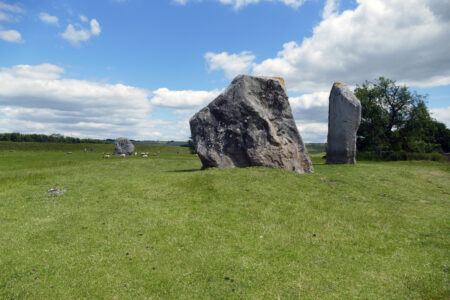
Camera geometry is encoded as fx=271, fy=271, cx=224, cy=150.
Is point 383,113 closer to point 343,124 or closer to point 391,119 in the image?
point 391,119

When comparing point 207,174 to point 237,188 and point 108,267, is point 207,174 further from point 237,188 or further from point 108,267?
point 108,267

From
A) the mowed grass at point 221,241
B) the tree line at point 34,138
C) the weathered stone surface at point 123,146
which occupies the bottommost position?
the mowed grass at point 221,241

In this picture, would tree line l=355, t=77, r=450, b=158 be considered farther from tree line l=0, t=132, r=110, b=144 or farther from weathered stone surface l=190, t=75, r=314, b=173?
tree line l=0, t=132, r=110, b=144

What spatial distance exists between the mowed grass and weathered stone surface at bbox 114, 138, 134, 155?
35.6 metres

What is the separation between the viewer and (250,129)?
1639cm

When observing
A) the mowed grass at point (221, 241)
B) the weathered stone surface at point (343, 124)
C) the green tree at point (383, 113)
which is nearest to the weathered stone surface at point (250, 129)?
the mowed grass at point (221, 241)

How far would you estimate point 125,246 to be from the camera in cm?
720

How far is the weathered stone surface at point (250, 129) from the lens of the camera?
639 inches

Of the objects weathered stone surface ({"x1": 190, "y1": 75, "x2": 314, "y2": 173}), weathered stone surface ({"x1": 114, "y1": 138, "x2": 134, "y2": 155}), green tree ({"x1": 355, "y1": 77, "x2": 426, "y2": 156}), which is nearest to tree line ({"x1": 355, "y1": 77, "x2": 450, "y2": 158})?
green tree ({"x1": 355, "y1": 77, "x2": 426, "y2": 156})

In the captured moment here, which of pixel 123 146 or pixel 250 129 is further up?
pixel 250 129

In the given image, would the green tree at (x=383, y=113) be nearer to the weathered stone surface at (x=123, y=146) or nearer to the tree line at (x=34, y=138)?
the weathered stone surface at (x=123, y=146)

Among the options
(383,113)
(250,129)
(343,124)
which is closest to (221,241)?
(250,129)

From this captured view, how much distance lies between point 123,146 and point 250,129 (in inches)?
1472

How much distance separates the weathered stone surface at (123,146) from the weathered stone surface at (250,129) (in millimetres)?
34008
